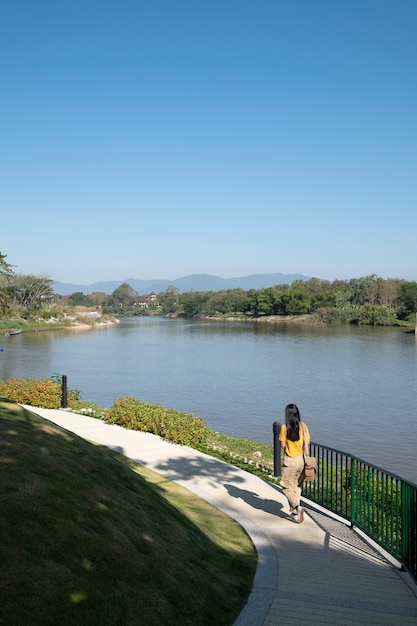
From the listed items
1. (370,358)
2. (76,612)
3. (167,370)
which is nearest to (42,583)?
(76,612)

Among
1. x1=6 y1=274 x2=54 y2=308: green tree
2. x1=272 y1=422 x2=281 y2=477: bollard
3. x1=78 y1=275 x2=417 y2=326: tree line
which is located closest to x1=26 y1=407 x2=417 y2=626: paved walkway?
x1=272 y1=422 x2=281 y2=477: bollard

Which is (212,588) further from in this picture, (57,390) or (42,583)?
(57,390)

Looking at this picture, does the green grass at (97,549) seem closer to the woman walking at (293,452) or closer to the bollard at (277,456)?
the woman walking at (293,452)

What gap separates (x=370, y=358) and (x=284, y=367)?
906 centimetres

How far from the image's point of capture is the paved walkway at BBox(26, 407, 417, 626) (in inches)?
220

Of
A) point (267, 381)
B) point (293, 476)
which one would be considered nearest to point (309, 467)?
point (293, 476)

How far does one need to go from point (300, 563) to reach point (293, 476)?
66.9 inches

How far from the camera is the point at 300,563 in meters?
7.07

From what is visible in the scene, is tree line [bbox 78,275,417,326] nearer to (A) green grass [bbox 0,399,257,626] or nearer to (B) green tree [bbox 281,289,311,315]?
(B) green tree [bbox 281,289,311,315]

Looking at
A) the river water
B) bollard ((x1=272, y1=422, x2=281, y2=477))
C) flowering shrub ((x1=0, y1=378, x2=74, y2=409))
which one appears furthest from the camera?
the river water

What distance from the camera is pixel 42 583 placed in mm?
4227

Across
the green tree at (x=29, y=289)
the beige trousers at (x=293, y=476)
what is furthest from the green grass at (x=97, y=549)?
the green tree at (x=29, y=289)

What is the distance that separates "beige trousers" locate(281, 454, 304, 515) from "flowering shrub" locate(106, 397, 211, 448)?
5.58 m

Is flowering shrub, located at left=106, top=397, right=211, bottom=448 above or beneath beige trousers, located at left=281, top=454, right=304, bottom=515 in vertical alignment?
beneath
